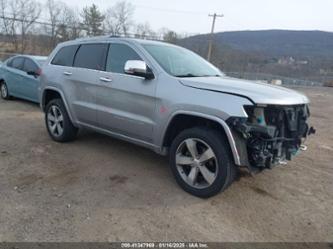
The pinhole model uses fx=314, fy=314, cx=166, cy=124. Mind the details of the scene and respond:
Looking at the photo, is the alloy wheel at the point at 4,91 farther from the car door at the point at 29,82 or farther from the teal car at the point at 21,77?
the car door at the point at 29,82

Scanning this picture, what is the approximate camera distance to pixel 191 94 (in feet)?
12.1

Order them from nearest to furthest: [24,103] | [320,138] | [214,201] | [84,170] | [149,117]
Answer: [214,201]
[149,117]
[84,170]
[320,138]
[24,103]

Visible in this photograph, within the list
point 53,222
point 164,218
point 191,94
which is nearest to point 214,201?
point 164,218

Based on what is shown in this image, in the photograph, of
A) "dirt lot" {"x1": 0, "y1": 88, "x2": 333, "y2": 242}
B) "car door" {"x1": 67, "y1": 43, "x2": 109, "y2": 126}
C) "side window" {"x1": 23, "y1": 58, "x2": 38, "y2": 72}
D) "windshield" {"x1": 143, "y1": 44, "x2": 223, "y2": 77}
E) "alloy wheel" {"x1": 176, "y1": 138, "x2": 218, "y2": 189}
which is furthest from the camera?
"side window" {"x1": 23, "y1": 58, "x2": 38, "y2": 72}

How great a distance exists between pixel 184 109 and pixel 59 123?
111 inches

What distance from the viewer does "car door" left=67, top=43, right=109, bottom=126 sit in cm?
482

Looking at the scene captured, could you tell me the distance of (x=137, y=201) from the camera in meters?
3.63

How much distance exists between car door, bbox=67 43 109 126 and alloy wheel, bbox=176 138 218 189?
170 centimetres

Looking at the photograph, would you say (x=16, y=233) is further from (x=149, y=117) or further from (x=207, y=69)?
(x=207, y=69)

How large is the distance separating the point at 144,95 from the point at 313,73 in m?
58.8

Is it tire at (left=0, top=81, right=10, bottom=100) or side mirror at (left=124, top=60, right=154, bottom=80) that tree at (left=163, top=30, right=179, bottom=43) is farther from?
side mirror at (left=124, top=60, right=154, bottom=80)

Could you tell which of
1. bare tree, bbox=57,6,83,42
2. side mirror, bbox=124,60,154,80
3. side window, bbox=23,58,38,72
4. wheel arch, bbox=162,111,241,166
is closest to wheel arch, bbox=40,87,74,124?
side mirror, bbox=124,60,154,80

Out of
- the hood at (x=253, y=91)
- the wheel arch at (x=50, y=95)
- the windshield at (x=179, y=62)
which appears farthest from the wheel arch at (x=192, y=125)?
the wheel arch at (x=50, y=95)

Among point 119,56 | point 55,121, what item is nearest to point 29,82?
point 55,121
